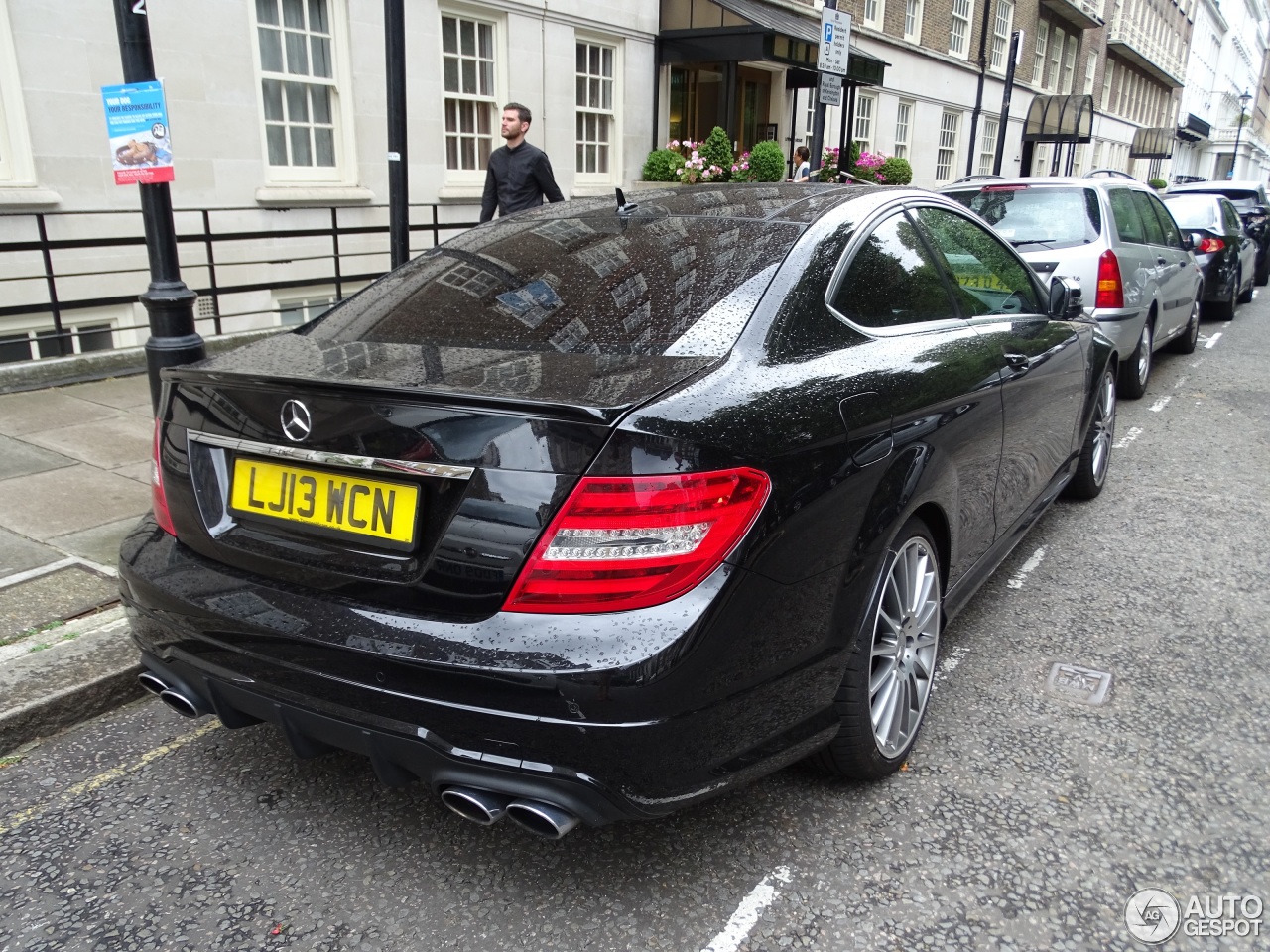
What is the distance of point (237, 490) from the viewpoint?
2.37m

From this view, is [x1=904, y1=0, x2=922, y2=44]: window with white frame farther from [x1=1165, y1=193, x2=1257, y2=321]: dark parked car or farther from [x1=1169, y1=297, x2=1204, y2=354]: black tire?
[x1=1169, y1=297, x2=1204, y2=354]: black tire

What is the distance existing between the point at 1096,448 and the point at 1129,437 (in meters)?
1.96

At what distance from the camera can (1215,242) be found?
12344 mm

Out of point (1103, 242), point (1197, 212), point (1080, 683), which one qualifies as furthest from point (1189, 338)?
point (1080, 683)

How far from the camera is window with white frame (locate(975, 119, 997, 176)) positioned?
29.6m

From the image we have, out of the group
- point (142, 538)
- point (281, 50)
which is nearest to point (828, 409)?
point (142, 538)

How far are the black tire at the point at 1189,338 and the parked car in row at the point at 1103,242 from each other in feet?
6.10

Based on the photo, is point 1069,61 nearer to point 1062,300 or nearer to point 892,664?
point 1062,300

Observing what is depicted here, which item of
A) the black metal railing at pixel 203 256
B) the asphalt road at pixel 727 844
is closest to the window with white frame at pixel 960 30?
the black metal railing at pixel 203 256

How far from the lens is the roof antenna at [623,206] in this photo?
3.26 meters

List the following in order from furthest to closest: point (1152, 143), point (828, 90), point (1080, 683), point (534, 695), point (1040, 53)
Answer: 1. point (1152, 143)
2. point (1040, 53)
3. point (828, 90)
4. point (1080, 683)
5. point (534, 695)

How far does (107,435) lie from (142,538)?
4.04m

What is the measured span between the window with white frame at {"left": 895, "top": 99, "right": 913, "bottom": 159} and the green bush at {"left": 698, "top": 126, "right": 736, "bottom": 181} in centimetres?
1061

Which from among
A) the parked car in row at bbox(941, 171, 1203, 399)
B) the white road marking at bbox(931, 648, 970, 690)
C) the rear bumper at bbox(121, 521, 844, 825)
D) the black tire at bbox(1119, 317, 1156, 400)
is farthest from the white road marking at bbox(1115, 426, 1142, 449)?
the rear bumper at bbox(121, 521, 844, 825)
